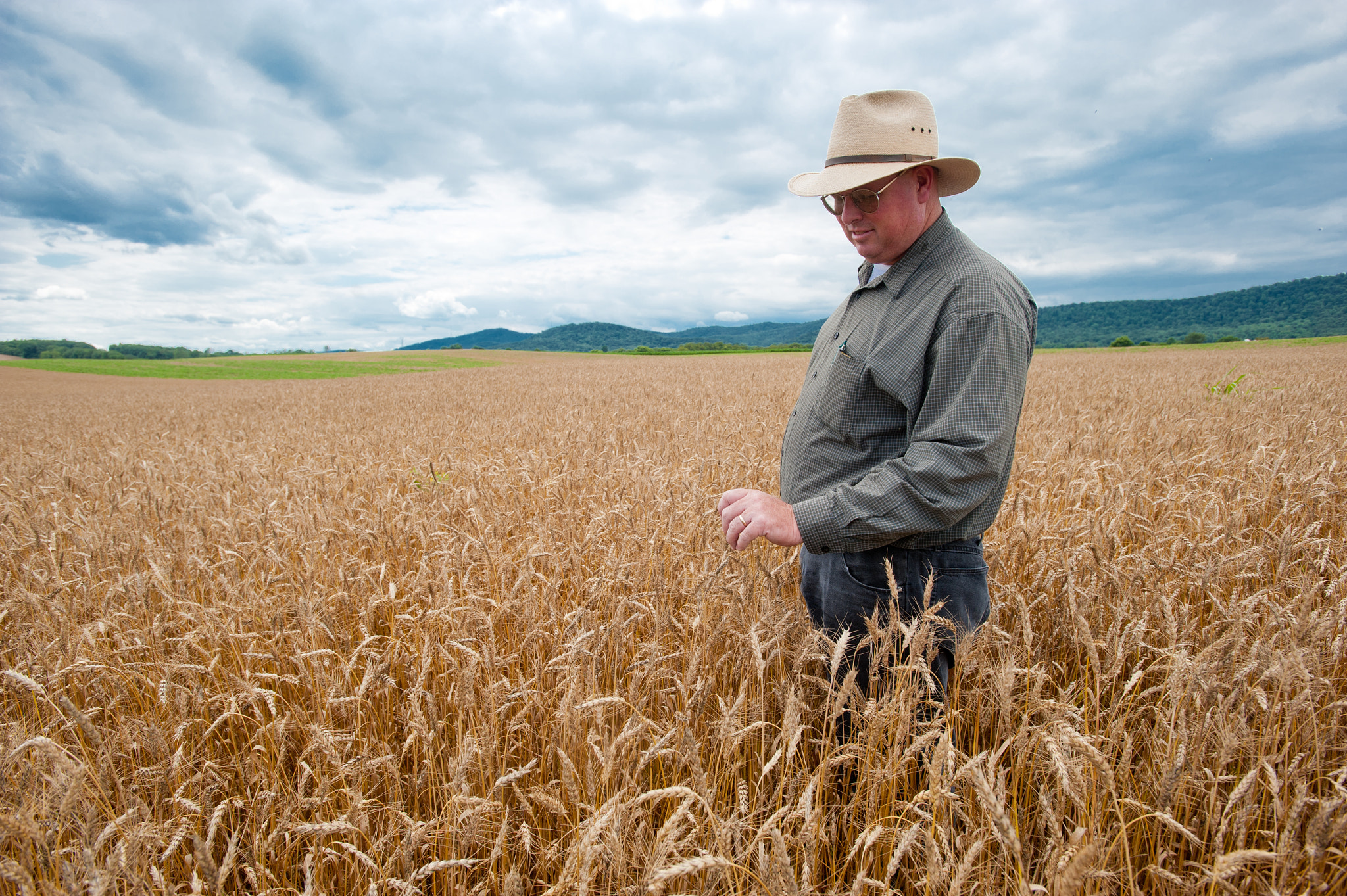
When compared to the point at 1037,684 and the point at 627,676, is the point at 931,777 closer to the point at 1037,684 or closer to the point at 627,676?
the point at 1037,684

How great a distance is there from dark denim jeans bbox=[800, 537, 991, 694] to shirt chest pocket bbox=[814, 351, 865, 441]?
0.45 meters

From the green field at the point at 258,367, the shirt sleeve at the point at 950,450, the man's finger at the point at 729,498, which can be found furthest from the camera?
the green field at the point at 258,367

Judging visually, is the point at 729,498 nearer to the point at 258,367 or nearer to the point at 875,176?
the point at 875,176

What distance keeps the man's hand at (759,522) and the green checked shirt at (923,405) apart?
0.04 m

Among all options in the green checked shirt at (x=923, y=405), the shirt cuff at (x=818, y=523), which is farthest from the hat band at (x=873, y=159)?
the shirt cuff at (x=818, y=523)

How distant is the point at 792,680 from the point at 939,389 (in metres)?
1.17

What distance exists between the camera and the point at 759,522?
1884 millimetres

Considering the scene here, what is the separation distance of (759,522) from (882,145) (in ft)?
4.27

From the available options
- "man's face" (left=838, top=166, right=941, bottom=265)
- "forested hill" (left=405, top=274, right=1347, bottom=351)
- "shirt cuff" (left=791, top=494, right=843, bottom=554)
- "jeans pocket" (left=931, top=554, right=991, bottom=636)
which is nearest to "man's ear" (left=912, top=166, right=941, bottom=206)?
"man's face" (left=838, top=166, right=941, bottom=265)

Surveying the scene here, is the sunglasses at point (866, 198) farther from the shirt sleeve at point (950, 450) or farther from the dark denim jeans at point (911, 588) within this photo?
the dark denim jeans at point (911, 588)

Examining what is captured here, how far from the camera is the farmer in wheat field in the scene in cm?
174

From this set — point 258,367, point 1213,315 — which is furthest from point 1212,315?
point 258,367

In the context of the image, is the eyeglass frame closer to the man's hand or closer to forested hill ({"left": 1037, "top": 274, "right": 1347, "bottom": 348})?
the man's hand

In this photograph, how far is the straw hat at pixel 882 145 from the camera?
76.2 inches
